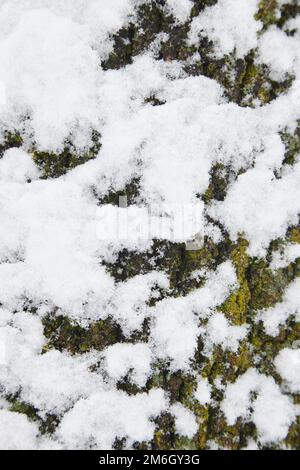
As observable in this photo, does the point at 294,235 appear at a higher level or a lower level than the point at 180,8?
lower

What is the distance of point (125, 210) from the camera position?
1.43 metres

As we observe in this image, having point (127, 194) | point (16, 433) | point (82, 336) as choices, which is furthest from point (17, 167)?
point (16, 433)

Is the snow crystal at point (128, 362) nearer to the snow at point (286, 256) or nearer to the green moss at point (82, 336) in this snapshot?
the green moss at point (82, 336)

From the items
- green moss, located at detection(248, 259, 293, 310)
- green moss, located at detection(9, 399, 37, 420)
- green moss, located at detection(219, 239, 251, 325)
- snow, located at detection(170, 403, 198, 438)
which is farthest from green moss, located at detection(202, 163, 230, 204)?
green moss, located at detection(9, 399, 37, 420)

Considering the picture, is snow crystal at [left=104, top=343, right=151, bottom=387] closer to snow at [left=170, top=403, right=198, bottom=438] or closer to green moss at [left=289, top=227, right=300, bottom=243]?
snow at [left=170, top=403, right=198, bottom=438]

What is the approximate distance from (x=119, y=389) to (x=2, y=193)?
0.79 meters

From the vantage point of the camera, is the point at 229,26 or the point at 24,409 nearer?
the point at 24,409

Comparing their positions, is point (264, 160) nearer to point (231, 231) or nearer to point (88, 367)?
point (231, 231)

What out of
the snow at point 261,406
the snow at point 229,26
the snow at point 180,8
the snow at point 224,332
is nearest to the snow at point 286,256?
the snow at point 224,332

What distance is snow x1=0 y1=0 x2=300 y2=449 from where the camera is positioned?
4.45 feet

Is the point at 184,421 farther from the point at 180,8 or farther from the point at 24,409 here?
the point at 180,8

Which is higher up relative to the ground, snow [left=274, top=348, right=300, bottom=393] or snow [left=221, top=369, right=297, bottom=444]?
snow [left=274, top=348, right=300, bottom=393]

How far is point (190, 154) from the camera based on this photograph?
4.70 ft

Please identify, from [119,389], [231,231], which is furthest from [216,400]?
[231,231]
